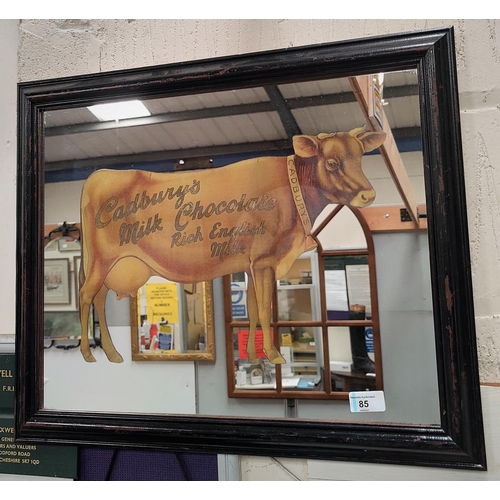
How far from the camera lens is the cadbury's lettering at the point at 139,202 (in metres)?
0.88

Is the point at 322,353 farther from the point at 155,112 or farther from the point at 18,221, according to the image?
the point at 18,221

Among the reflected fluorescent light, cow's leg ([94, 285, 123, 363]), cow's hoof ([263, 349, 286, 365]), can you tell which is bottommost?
cow's hoof ([263, 349, 286, 365])

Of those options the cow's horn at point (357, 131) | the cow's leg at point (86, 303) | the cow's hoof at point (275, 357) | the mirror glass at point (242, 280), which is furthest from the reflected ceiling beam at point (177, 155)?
the cow's hoof at point (275, 357)

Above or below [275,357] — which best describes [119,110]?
above

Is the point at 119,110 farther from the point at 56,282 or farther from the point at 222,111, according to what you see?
the point at 56,282

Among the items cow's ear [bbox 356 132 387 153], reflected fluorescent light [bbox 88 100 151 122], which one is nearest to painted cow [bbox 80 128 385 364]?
cow's ear [bbox 356 132 387 153]

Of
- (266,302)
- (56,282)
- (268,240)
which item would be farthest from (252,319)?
(56,282)

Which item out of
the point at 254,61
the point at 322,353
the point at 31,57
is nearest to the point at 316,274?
the point at 322,353

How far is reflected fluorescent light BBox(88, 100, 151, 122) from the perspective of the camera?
2.99ft

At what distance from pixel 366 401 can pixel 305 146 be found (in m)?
0.45

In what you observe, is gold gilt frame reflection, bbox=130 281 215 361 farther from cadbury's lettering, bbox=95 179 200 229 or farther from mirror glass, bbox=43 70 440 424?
cadbury's lettering, bbox=95 179 200 229

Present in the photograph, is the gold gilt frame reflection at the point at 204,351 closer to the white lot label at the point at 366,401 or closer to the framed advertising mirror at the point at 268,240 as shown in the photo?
the framed advertising mirror at the point at 268,240

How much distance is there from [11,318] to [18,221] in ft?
0.67

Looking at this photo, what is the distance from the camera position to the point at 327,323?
81 cm
